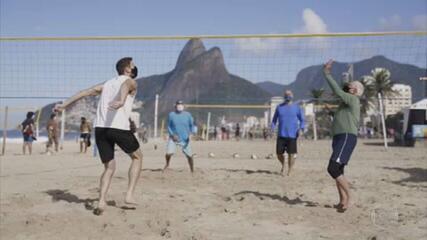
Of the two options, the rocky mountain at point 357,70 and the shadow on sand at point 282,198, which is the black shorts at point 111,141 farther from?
the rocky mountain at point 357,70

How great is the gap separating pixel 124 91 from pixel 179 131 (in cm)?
403

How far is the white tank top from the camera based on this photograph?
5.34 meters

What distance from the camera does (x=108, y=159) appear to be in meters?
5.42

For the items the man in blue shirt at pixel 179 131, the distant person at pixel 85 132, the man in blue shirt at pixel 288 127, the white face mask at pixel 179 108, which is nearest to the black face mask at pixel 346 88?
the man in blue shirt at pixel 288 127

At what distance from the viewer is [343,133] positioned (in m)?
5.73

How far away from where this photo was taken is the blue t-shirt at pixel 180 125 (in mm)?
9219

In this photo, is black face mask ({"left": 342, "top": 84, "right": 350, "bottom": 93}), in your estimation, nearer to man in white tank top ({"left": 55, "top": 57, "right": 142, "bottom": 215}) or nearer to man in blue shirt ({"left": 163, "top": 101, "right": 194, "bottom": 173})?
man in white tank top ({"left": 55, "top": 57, "right": 142, "bottom": 215})

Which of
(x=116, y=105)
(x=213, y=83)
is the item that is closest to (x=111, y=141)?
(x=116, y=105)

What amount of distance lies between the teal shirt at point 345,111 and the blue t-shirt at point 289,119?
3.17 metres

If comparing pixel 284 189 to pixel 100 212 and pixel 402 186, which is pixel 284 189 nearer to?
pixel 402 186

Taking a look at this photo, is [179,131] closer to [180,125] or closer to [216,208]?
[180,125]

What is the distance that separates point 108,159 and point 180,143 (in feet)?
12.4

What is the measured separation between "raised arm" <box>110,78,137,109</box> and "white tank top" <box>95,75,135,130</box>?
66mm

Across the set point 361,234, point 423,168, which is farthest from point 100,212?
point 423,168
